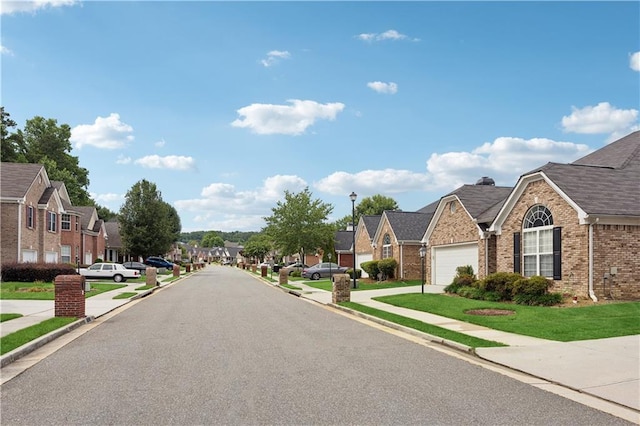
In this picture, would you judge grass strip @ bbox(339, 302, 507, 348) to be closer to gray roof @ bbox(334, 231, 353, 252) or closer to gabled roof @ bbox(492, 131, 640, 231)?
gabled roof @ bbox(492, 131, 640, 231)

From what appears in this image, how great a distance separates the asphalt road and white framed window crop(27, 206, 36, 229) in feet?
100

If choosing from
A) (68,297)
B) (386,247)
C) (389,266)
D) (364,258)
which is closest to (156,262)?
(364,258)

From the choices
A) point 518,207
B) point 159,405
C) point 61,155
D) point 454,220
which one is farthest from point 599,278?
point 61,155

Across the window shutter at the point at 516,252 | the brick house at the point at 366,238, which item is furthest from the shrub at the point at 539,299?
the brick house at the point at 366,238

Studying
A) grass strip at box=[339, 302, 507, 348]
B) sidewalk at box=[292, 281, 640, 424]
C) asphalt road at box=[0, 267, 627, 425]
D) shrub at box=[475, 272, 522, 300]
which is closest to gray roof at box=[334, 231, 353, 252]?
shrub at box=[475, 272, 522, 300]

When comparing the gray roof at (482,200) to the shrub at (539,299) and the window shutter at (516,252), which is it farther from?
the shrub at (539,299)

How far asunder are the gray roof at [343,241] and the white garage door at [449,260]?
91.4ft

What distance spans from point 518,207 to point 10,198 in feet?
107

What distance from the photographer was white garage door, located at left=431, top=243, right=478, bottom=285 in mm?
28641

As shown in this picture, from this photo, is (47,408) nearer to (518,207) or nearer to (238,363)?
(238,363)

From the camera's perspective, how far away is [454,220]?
30.4m

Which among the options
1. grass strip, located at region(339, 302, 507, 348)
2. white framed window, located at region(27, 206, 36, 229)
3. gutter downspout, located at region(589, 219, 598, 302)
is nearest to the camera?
grass strip, located at region(339, 302, 507, 348)

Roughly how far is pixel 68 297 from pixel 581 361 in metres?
13.7

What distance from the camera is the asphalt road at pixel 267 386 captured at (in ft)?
21.6
